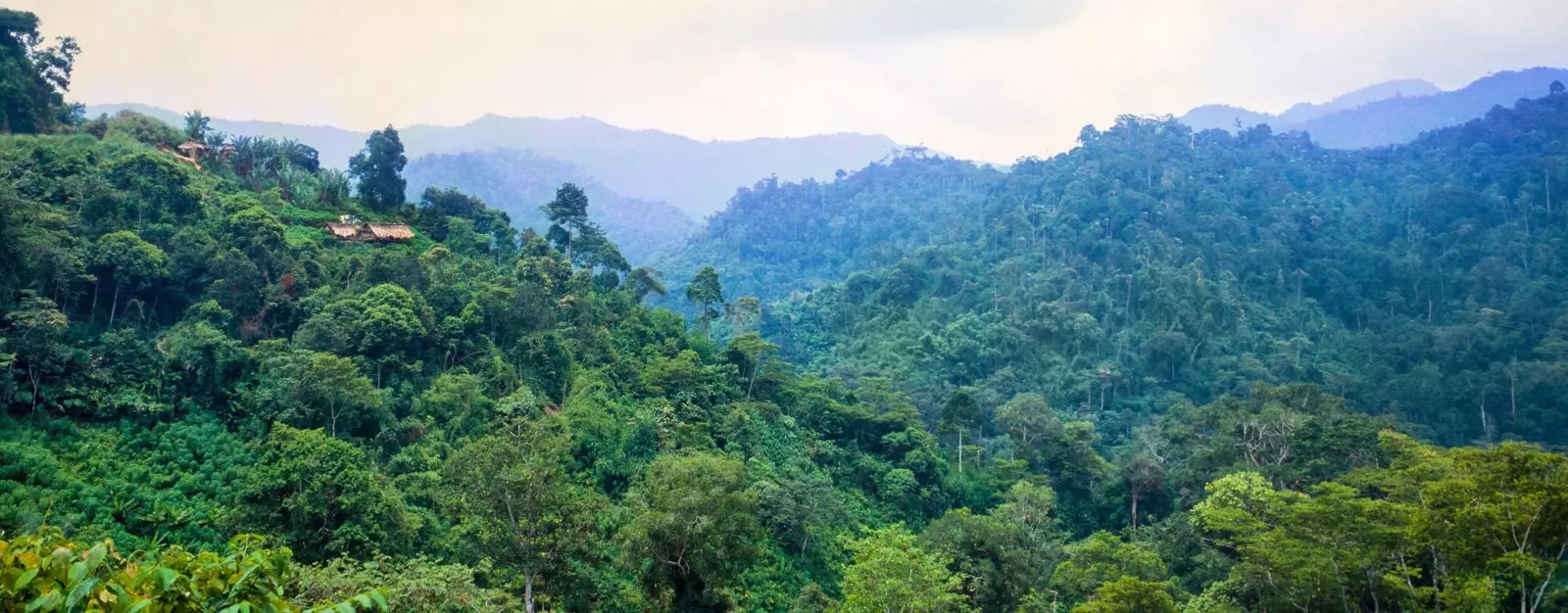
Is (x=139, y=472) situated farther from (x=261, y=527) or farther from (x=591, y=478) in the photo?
(x=591, y=478)

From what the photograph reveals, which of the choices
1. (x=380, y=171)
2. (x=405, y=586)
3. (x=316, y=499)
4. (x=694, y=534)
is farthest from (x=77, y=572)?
(x=380, y=171)

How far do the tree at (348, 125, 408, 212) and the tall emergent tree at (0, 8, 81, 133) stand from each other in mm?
7217

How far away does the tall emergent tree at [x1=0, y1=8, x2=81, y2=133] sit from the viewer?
20.0 m

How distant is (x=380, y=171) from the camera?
82.5 ft

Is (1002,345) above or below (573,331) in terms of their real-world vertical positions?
below

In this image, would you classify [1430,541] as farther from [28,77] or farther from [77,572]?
[28,77]

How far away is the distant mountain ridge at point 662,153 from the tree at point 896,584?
109 metres

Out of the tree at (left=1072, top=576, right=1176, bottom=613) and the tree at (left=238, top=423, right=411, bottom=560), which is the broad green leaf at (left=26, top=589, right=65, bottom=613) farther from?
the tree at (left=1072, top=576, right=1176, bottom=613)

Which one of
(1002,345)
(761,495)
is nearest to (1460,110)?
(1002,345)

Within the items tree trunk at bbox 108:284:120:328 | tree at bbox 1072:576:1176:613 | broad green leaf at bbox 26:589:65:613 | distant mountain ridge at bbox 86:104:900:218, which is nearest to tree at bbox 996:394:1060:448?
tree at bbox 1072:576:1176:613

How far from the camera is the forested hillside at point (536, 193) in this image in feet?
279

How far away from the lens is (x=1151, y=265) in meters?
41.3

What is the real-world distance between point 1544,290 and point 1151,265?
52.1ft

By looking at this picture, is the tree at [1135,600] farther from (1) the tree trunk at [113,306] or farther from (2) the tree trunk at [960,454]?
(1) the tree trunk at [113,306]
